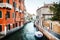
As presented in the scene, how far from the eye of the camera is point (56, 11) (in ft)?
97.9

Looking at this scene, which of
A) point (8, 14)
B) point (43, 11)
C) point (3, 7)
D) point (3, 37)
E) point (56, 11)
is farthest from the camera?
point (43, 11)

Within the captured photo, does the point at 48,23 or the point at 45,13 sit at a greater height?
the point at 45,13

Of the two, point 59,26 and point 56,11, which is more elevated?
point 56,11

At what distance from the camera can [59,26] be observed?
23531 mm

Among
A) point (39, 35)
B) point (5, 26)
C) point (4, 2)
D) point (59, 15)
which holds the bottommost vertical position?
point (39, 35)

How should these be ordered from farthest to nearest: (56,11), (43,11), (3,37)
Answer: (43,11) → (56,11) → (3,37)

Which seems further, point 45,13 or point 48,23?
point 45,13

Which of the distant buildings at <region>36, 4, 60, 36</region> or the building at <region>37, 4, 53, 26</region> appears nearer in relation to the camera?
the distant buildings at <region>36, 4, 60, 36</region>

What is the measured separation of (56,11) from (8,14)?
10.00m

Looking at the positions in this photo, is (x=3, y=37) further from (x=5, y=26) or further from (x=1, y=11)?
(x=1, y=11)

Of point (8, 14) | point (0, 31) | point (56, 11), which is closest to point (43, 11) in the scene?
point (56, 11)

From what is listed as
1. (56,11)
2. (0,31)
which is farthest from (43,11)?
(0,31)

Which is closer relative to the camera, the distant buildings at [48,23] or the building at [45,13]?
the distant buildings at [48,23]

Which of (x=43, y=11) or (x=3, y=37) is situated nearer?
(x=3, y=37)
